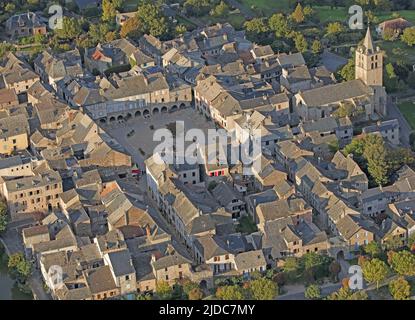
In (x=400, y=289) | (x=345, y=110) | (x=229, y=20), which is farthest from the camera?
(x=229, y=20)

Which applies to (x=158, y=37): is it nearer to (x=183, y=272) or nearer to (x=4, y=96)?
(x=4, y=96)

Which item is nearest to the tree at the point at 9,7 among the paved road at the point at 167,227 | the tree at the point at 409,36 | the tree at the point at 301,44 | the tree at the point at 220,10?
the tree at the point at 220,10

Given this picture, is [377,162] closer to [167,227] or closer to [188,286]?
[167,227]

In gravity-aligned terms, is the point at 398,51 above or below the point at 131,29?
below

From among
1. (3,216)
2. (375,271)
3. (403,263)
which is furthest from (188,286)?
(3,216)

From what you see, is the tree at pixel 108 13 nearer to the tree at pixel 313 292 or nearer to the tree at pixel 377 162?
the tree at pixel 377 162

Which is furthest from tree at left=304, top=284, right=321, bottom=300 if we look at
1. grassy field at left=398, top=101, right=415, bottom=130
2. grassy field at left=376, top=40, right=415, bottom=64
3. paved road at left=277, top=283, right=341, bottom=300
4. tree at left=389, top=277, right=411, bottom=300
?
grassy field at left=376, top=40, right=415, bottom=64
